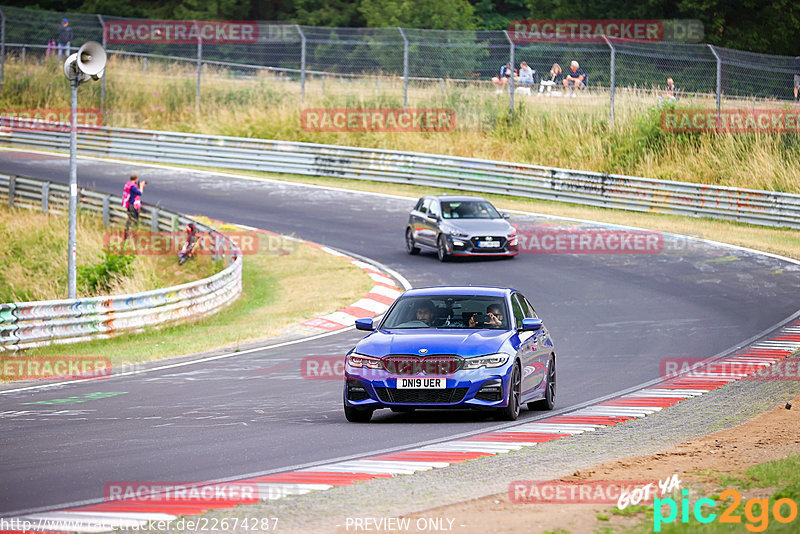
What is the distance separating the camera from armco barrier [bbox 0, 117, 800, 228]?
108 feet

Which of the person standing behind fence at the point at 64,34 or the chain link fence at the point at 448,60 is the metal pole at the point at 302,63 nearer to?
the chain link fence at the point at 448,60

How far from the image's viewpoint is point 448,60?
131ft

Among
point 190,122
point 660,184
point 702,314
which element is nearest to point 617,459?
point 702,314

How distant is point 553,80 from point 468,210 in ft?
41.9

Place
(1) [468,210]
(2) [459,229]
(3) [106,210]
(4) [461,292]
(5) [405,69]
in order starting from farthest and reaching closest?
1. (5) [405,69]
2. (3) [106,210]
3. (1) [468,210]
4. (2) [459,229]
5. (4) [461,292]

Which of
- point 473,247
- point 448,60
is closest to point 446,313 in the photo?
point 473,247

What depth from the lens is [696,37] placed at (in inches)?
2195

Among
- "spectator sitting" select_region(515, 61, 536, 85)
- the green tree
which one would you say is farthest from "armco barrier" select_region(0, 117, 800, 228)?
the green tree

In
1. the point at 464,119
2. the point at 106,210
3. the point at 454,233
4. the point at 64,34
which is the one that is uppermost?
the point at 64,34

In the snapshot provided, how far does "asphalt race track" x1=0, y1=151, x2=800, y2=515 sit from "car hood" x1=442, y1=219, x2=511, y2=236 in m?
0.74

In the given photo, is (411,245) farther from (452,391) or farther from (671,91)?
(452,391)

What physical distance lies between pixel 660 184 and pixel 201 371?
21191 mm

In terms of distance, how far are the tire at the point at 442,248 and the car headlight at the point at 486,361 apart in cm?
1554

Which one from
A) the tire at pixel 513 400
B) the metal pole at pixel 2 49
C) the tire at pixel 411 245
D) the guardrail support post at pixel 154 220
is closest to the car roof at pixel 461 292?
the tire at pixel 513 400
